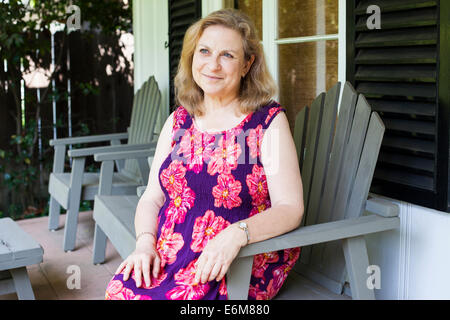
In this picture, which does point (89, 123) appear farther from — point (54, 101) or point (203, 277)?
point (203, 277)

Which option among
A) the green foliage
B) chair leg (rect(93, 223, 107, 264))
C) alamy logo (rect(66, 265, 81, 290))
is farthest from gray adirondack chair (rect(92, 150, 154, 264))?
the green foliage

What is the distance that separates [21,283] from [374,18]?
1.84m

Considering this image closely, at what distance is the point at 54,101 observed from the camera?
5488mm

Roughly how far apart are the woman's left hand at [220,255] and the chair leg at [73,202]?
2214 millimetres

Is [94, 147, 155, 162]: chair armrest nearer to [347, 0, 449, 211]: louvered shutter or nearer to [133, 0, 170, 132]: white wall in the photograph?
[133, 0, 170, 132]: white wall

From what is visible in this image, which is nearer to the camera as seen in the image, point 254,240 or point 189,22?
point 254,240

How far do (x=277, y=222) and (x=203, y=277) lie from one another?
266 mm

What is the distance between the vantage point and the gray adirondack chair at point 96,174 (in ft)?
11.8

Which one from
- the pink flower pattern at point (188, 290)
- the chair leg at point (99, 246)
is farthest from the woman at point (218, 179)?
the chair leg at point (99, 246)

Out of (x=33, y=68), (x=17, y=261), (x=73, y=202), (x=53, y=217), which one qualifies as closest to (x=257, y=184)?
(x=17, y=261)

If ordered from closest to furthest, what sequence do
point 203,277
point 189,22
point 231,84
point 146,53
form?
1. point 203,277
2. point 231,84
3. point 189,22
4. point 146,53

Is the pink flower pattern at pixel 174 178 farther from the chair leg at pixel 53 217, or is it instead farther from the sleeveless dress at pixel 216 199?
the chair leg at pixel 53 217

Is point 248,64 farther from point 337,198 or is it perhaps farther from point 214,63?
point 337,198

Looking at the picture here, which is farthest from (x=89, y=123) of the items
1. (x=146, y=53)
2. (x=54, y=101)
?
(x=146, y=53)
